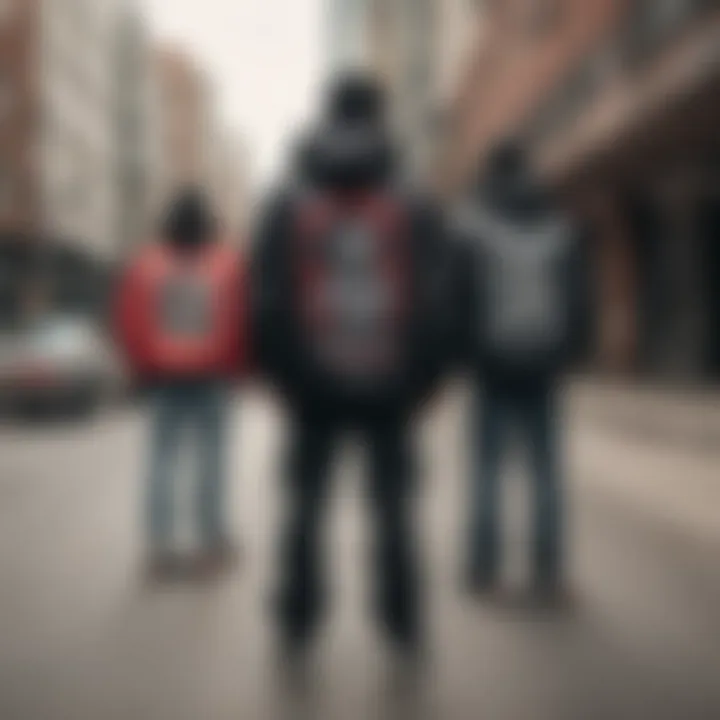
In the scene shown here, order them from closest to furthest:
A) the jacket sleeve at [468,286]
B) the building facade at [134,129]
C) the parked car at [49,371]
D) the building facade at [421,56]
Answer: the jacket sleeve at [468,286]
the parked car at [49,371]
the building facade at [421,56]
the building facade at [134,129]

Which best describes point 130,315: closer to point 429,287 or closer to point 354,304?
point 354,304

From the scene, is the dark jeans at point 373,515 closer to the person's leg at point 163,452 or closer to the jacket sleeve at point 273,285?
the jacket sleeve at point 273,285

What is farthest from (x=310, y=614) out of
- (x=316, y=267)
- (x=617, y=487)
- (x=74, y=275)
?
(x=74, y=275)

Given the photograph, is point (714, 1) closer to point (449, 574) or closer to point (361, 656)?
point (449, 574)

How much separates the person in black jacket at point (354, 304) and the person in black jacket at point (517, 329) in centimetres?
104

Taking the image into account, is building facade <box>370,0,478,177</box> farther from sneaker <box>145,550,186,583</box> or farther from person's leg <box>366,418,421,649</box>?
person's leg <box>366,418,421,649</box>

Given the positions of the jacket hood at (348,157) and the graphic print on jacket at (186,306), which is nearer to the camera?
the jacket hood at (348,157)

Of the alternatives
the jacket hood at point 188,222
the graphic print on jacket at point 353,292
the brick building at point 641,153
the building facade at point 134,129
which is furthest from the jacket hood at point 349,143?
the building facade at point 134,129

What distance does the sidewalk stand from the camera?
13914 millimetres

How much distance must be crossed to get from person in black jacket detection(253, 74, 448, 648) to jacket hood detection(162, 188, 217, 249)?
2.30 metres

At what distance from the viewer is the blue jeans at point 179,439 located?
678 centimetres

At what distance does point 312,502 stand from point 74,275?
5553 centimetres

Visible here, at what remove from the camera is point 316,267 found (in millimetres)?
4527

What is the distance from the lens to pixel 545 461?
5957mm
